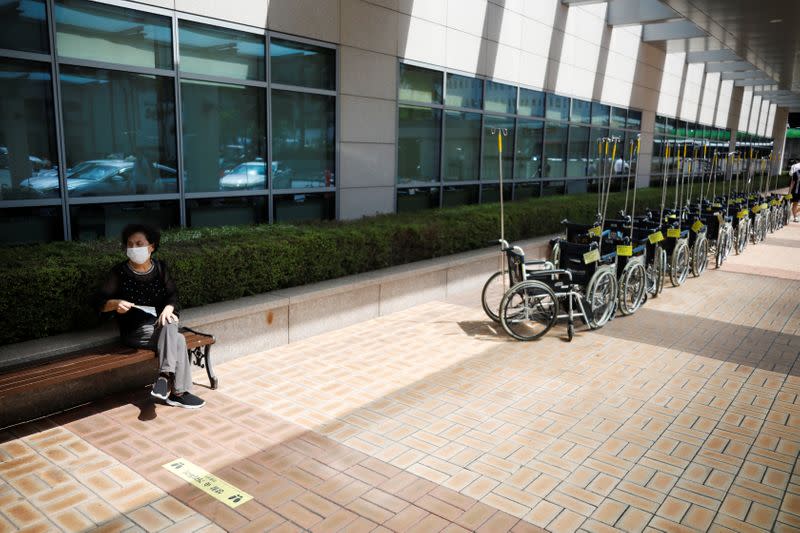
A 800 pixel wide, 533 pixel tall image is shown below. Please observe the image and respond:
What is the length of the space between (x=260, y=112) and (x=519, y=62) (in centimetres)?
679

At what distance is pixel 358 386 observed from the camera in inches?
206

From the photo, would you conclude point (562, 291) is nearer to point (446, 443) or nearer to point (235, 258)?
point (446, 443)

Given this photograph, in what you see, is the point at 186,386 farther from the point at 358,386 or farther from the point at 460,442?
the point at 460,442

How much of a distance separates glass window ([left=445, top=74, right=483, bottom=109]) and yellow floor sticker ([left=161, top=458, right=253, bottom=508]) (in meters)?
8.37

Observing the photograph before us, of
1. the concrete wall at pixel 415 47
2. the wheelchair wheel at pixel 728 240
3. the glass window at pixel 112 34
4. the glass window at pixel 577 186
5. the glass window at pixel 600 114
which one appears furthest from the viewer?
the glass window at pixel 600 114

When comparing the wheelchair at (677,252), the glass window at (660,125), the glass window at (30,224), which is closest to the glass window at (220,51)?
the glass window at (30,224)

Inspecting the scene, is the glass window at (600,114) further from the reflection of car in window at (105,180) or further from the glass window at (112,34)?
the reflection of car in window at (105,180)

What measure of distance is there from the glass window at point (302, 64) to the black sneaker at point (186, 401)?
14.8 feet

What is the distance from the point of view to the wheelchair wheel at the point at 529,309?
21.2 feet

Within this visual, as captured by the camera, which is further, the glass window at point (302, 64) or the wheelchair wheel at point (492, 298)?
the glass window at point (302, 64)

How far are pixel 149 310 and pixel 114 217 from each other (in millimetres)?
2173

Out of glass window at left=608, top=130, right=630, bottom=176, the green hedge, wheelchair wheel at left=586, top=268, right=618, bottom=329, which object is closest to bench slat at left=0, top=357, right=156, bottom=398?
the green hedge

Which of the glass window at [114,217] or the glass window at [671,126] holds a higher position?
the glass window at [671,126]

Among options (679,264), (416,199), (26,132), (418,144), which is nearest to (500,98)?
(418,144)
